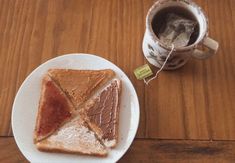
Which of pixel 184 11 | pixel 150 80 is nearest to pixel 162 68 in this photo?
pixel 150 80

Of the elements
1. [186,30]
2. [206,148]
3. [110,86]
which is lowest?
[206,148]

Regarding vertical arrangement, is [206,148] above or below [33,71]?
below

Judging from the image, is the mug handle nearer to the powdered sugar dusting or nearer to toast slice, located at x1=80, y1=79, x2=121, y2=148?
toast slice, located at x1=80, y1=79, x2=121, y2=148

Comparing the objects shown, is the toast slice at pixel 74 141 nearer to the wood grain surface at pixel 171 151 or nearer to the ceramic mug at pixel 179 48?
the wood grain surface at pixel 171 151

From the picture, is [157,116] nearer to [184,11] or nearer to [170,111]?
[170,111]

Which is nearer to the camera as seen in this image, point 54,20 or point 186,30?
point 186,30

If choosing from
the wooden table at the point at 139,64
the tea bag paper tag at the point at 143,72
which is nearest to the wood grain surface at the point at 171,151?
the wooden table at the point at 139,64

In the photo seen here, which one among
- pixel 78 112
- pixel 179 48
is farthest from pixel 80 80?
pixel 179 48

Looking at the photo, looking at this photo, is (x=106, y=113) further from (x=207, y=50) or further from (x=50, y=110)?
(x=207, y=50)
